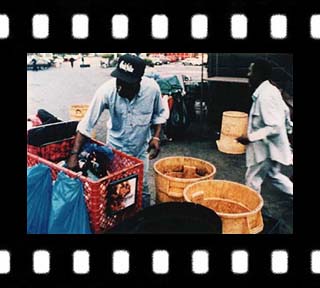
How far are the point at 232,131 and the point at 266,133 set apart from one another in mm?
2681

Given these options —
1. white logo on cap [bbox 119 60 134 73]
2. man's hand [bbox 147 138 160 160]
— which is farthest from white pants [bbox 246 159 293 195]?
white logo on cap [bbox 119 60 134 73]

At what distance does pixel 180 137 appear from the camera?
26.7 feet

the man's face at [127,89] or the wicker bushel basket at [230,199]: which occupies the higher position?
the man's face at [127,89]

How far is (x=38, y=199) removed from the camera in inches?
133

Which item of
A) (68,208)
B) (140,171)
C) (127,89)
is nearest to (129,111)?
(127,89)

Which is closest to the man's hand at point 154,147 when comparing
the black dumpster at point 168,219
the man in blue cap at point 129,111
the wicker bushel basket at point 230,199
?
the man in blue cap at point 129,111

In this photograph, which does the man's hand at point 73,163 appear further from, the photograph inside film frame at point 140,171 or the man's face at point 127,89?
the man's face at point 127,89

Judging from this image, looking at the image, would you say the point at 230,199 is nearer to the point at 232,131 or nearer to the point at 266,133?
the point at 266,133

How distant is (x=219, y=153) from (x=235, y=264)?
3883mm

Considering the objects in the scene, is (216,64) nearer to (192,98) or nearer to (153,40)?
(192,98)

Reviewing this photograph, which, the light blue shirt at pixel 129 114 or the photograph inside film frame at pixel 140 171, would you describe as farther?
the light blue shirt at pixel 129 114

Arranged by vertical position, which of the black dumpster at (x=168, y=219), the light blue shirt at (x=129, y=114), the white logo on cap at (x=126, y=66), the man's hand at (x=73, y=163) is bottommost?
the black dumpster at (x=168, y=219)

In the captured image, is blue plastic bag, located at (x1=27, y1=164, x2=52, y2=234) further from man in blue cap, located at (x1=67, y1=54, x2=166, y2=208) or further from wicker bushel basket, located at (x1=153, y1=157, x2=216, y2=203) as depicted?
wicker bushel basket, located at (x1=153, y1=157, x2=216, y2=203)

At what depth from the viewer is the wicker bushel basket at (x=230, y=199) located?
10.9 feet
